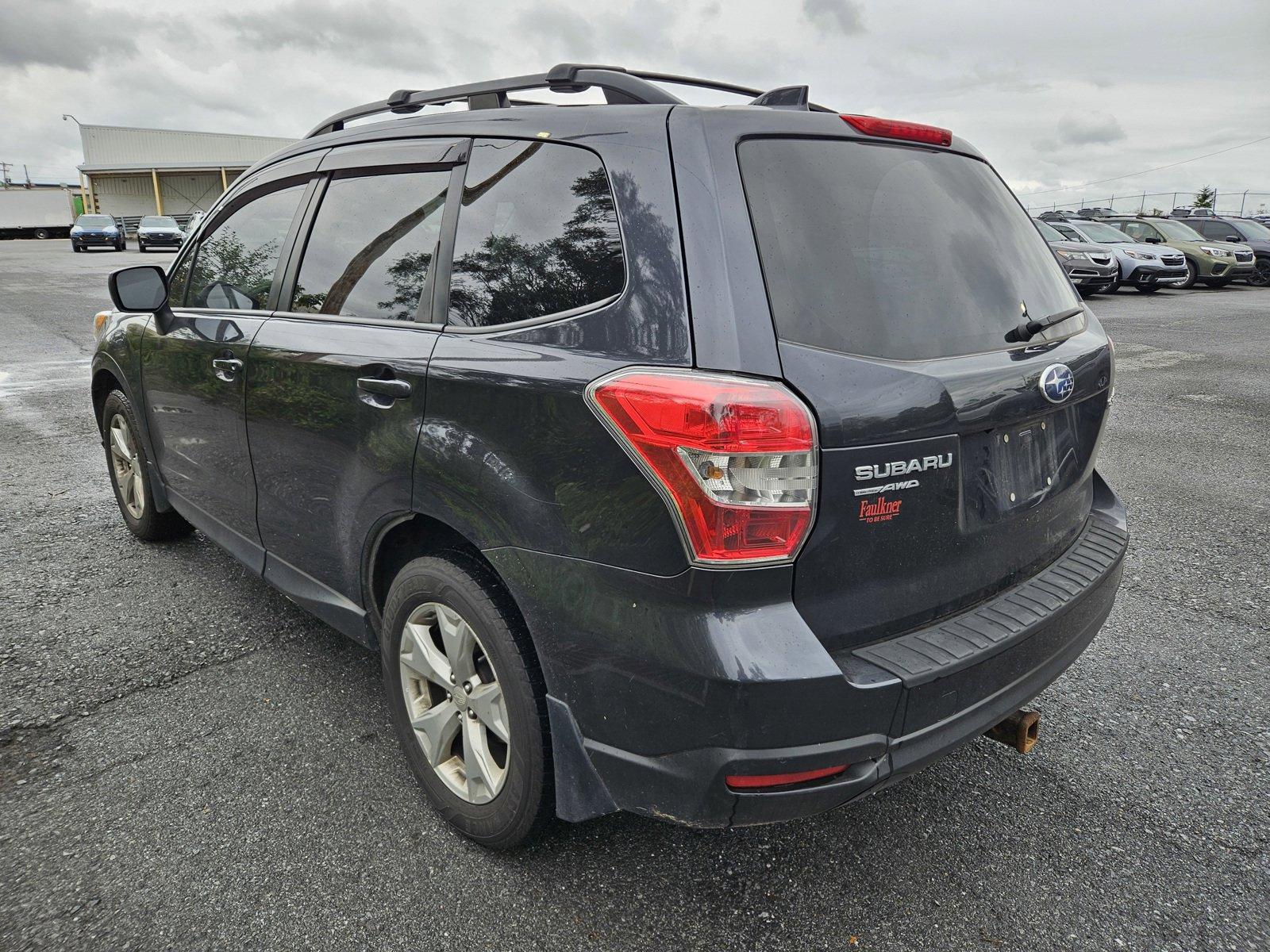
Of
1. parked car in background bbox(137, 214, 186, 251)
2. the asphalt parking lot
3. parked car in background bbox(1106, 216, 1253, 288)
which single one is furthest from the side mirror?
parked car in background bbox(137, 214, 186, 251)

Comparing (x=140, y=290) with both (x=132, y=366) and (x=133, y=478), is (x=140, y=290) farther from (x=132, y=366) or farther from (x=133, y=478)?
(x=133, y=478)

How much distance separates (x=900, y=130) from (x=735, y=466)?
1095 millimetres

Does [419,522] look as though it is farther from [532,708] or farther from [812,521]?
[812,521]

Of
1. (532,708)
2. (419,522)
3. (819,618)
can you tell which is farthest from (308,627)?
(819,618)

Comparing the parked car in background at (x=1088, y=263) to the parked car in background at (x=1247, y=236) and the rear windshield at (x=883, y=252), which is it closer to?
the parked car in background at (x=1247, y=236)

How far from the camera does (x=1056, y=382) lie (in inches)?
86.3

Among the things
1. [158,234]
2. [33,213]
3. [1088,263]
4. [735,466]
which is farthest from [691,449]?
[33,213]

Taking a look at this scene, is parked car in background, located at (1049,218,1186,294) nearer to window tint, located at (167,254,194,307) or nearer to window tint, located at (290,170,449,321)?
window tint, located at (167,254,194,307)

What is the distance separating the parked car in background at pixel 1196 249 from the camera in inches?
835

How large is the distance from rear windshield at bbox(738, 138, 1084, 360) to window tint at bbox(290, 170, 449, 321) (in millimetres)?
969

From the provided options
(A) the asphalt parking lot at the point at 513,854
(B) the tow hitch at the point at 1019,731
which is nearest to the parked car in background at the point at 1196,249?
(A) the asphalt parking lot at the point at 513,854

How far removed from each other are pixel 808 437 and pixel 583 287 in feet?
2.03

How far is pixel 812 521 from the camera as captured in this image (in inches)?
67.7

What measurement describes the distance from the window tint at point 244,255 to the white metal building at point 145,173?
57.8 meters
